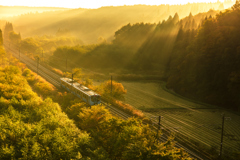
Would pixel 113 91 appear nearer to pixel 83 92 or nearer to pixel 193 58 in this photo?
pixel 83 92

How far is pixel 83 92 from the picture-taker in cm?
3597

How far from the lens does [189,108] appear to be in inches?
1766

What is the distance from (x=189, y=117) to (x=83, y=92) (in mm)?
21064

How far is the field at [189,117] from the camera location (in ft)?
97.1

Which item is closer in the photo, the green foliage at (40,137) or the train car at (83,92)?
the green foliage at (40,137)

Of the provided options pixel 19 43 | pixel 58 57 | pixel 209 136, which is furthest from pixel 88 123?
pixel 19 43

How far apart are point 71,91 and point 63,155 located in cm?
2284

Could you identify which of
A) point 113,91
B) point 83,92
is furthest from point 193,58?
point 83,92

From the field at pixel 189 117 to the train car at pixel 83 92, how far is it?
10374 millimetres

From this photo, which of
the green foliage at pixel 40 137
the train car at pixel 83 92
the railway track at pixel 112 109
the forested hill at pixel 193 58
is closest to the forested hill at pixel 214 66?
the forested hill at pixel 193 58

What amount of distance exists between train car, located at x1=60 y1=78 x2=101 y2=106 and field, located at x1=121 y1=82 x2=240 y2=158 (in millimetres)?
10374

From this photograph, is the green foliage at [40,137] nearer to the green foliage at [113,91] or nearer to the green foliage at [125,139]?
the green foliage at [125,139]

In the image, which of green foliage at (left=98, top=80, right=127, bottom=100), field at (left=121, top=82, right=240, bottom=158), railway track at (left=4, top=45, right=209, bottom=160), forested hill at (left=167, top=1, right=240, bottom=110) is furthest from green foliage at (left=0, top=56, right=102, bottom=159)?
forested hill at (left=167, top=1, right=240, bottom=110)

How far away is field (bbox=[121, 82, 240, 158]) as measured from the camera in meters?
29.6
